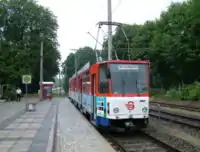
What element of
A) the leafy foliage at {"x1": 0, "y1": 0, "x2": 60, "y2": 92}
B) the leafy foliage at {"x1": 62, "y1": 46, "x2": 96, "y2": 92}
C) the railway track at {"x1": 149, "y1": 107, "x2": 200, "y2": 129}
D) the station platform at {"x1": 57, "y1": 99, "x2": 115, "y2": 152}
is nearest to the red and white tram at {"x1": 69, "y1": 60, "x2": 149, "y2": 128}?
the station platform at {"x1": 57, "y1": 99, "x2": 115, "y2": 152}

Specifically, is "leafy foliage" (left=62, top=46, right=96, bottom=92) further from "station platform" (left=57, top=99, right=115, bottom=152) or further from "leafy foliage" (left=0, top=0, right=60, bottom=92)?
"station platform" (left=57, top=99, right=115, bottom=152)

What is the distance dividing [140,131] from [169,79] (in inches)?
1904

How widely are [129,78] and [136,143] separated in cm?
274

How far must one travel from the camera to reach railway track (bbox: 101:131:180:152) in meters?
13.0

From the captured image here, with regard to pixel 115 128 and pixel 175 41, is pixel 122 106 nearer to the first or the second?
pixel 115 128

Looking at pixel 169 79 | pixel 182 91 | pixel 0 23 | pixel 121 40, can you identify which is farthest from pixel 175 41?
pixel 0 23

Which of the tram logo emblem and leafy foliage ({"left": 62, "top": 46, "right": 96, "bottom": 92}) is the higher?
leafy foliage ({"left": 62, "top": 46, "right": 96, "bottom": 92})

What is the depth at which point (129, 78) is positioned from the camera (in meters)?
16.2

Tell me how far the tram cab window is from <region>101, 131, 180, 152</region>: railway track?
1.84 metres

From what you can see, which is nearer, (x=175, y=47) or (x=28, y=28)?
(x=175, y=47)

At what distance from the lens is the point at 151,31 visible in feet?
222

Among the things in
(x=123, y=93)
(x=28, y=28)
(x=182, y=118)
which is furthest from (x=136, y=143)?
(x=28, y=28)

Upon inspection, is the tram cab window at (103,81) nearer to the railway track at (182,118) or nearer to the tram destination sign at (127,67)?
the tram destination sign at (127,67)

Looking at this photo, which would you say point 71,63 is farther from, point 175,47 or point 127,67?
point 127,67
